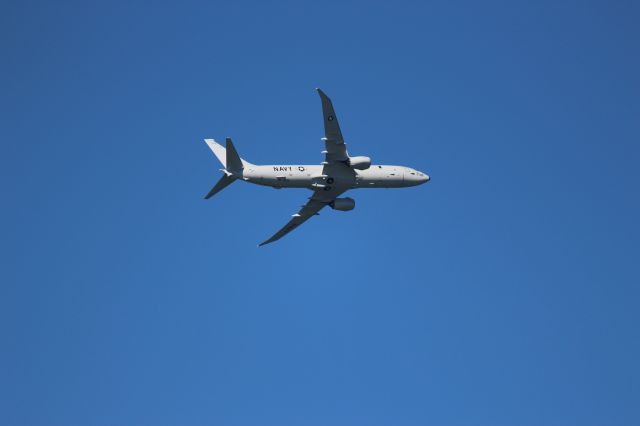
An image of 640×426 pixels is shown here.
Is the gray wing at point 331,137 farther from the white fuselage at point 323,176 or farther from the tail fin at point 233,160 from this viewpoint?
the tail fin at point 233,160

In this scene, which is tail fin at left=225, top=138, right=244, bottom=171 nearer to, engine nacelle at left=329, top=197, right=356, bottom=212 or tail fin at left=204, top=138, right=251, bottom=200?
tail fin at left=204, top=138, right=251, bottom=200

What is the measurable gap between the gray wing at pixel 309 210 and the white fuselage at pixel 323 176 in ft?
7.03

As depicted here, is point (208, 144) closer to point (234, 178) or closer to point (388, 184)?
point (234, 178)

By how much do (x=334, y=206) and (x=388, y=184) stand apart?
573 cm

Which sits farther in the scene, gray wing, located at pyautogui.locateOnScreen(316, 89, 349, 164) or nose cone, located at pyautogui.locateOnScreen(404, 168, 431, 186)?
nose cone, located at pyautogui.locateOnScreen(404, 168, 431, 186)

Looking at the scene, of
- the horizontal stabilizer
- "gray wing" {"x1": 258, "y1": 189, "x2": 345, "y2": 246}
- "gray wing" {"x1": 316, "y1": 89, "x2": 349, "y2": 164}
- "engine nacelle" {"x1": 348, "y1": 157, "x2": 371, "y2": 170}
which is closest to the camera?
"gray wing" {"x1": 316, "y1": 89, "x2": 349, "y2": 164}

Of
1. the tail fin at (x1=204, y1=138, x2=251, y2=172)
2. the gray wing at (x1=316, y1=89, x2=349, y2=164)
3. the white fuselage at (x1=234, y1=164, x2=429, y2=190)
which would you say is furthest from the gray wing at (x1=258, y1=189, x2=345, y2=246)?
the tail fin at (x1=204, y1=138, x2=251, y2=172)

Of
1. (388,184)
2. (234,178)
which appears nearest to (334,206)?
(388,184)

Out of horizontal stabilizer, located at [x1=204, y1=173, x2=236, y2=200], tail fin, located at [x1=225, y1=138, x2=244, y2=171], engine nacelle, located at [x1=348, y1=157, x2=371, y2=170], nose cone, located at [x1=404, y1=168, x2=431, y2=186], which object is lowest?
horizontal stabilizer, located at [x1=204, y1=173, x2=236, y2=200]

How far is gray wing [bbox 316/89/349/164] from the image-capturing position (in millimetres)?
75812

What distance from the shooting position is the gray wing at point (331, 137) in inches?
2985

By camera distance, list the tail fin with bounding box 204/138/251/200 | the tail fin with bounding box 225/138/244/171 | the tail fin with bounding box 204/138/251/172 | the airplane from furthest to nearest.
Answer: the airplane < the tail fin with bounding box 204/138/251/200 < the tail fin with bounding box 225/138/244/171 < the tail fin with bounding box 204/138/251/172

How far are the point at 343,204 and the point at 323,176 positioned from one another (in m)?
5.77

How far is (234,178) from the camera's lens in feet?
263
